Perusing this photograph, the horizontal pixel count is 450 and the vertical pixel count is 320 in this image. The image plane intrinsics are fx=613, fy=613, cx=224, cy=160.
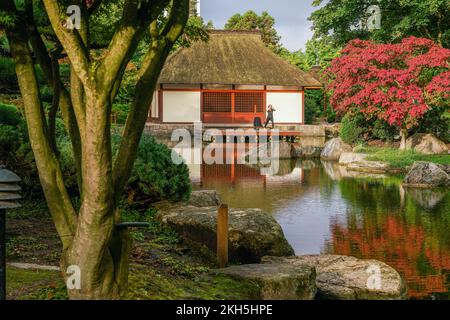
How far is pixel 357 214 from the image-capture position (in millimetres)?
12320

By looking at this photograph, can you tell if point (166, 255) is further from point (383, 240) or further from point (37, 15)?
point (383, 240)

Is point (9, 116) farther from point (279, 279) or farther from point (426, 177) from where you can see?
point (426, 177)

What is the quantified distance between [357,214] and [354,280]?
549cm

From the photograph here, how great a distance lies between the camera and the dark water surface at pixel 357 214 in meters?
8.55

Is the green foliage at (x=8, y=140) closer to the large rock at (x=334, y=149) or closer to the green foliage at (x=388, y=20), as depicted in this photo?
the large rock at (x=334, y=149)

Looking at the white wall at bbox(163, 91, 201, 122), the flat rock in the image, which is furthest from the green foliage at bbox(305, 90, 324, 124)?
the flat rock

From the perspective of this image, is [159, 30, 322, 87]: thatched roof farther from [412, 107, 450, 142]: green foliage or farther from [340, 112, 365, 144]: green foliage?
[412, 107, 450, 142]: green foliage

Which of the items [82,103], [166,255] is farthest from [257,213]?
[82,103]

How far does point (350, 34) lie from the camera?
29.8 m

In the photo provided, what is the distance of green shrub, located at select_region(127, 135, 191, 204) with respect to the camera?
892 cm

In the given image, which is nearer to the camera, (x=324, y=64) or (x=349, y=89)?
(x=349, y=89)

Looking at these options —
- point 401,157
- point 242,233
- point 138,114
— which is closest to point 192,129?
point 401,157
